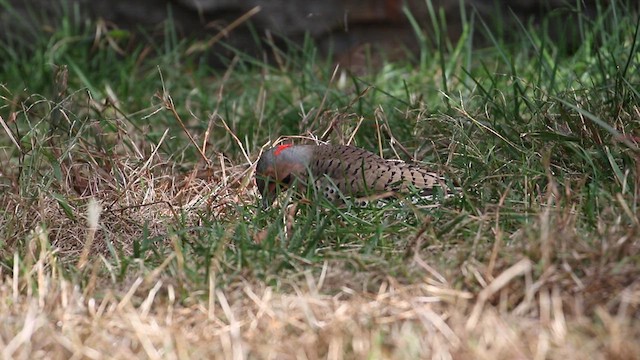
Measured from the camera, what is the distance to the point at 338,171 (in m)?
4.60

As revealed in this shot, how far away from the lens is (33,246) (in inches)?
152

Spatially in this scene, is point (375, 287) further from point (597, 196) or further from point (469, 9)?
point (469, 9)

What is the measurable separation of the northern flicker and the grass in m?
0.11

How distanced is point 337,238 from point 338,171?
71cm

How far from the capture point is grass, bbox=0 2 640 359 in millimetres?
3047

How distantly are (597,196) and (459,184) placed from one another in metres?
0.60

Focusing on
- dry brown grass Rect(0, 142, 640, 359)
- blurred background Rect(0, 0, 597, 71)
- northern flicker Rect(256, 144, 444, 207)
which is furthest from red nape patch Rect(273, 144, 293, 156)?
blurred background Rect(0, 0, 597, 71)

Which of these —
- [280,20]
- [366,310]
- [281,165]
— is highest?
[366,310]

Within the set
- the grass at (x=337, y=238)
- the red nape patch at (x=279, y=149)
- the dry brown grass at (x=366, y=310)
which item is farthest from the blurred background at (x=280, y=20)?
the dry brown grass at (x=366, y=310)

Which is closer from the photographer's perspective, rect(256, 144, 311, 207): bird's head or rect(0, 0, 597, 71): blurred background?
rect(256, 144, 311, 207): bird's head

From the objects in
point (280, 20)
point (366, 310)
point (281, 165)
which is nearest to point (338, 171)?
point (281, 165)

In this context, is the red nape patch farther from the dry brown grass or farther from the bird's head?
the dry brown grass

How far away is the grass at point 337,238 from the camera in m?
3.05

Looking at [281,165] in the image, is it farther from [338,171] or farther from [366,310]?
[366,310]
